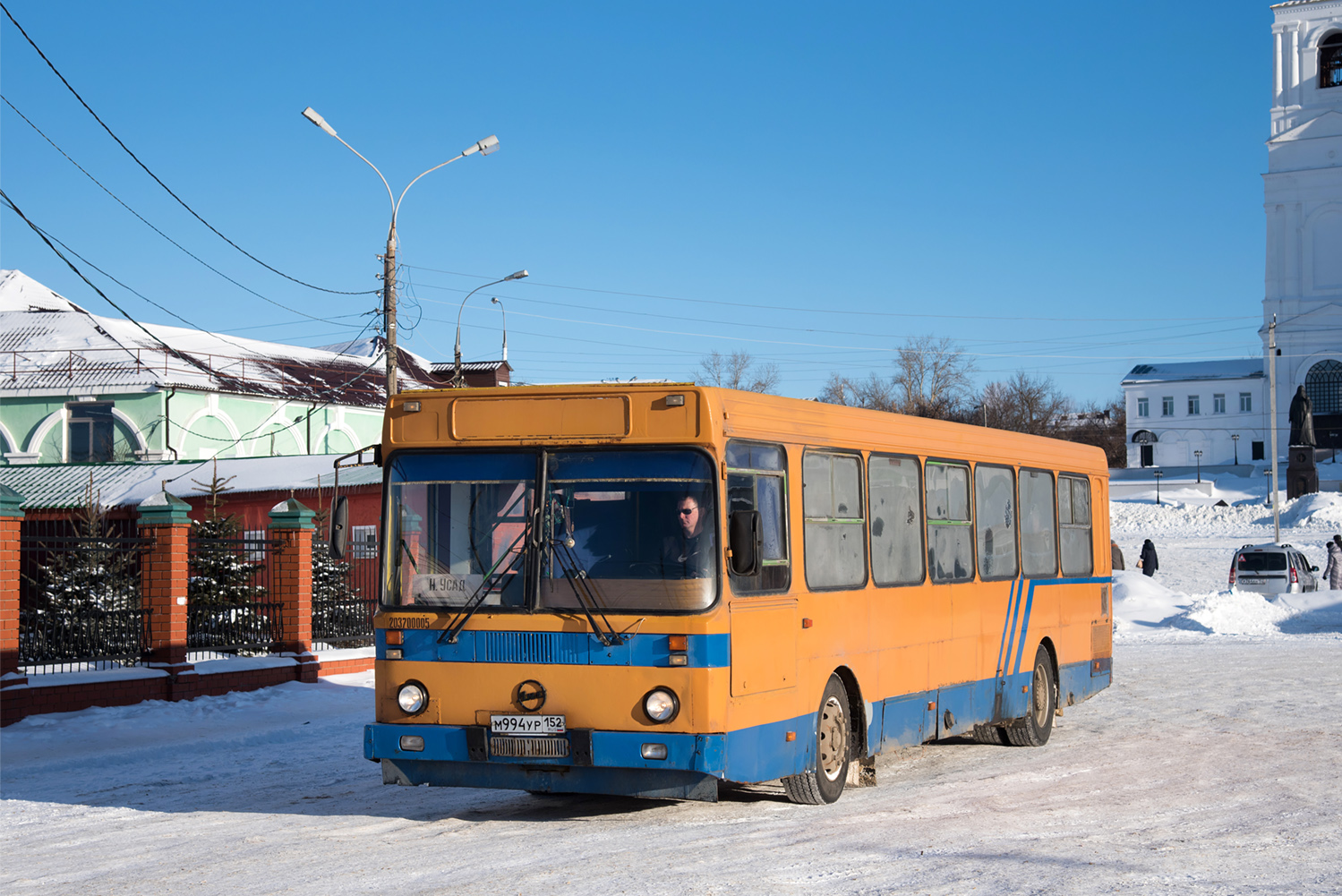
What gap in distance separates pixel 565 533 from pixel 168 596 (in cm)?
996

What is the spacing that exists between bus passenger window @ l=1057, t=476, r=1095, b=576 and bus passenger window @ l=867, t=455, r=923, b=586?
11.8ft

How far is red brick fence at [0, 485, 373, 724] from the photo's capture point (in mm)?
14773

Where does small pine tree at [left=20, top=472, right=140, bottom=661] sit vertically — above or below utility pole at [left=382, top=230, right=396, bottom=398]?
below

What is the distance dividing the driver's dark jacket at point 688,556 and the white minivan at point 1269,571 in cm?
2880

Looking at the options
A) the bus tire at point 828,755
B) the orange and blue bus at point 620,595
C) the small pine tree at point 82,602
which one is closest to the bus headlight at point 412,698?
the orange and blue bus at point 620,595

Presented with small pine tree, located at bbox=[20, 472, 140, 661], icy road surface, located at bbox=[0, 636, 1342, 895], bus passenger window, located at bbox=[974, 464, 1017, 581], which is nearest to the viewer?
icy road surface, located at bbox=[0, 636, 1342, 895]

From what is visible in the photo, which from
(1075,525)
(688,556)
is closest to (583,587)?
(688,556)

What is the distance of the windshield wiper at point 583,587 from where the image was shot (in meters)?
8.51

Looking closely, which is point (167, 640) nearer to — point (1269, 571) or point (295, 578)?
point (295, 578)

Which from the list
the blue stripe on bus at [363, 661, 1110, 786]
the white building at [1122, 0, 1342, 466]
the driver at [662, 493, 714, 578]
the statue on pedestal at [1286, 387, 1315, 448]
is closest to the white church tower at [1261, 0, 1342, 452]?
the white building at [1122, 0, 1342, 466]

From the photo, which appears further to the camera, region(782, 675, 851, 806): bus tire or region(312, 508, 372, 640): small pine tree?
region(312, 508, 372, 640): small pine tree

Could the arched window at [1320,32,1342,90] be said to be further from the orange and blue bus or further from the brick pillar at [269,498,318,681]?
the orange and blue bus

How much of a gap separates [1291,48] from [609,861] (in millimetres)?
105678

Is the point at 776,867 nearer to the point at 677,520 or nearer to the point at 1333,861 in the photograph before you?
the point at 677,520
